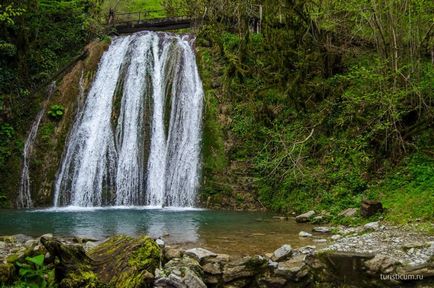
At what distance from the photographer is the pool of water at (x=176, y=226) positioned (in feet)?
30.5

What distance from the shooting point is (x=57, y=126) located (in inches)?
741

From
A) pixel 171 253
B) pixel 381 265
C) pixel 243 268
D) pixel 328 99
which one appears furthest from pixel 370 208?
pixel 328 99

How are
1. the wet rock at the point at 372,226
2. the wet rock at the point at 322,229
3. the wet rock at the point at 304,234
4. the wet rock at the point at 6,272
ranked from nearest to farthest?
the wet rock at the point at 6,272, the wet rock at the point at 372,226, the wet rock at the point at 304,234, the wet rock at the point at 322,229

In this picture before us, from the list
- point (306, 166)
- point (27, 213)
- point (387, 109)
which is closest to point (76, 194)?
point (27, 213)

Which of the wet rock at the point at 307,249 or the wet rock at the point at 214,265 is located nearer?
the wet rock at the point at 214,265

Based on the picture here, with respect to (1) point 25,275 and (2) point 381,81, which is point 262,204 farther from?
(1) point 25,275

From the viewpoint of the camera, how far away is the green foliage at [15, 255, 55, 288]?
229 inches

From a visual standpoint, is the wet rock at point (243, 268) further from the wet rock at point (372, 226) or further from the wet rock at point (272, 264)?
the wet rock at point (372, 226)

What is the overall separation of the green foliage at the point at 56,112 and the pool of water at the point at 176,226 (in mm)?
4960

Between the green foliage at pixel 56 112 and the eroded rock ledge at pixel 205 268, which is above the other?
the green foliage at pixel 56 112

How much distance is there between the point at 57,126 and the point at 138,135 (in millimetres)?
3429

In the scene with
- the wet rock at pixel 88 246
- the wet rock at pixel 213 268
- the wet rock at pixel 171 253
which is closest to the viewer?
the wet rock at pixel 213 268

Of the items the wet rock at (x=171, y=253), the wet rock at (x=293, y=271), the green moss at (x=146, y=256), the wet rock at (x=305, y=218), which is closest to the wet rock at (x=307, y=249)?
the wet rock at (x=293, y=271)

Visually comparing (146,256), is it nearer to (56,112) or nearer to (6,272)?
(6,272)
